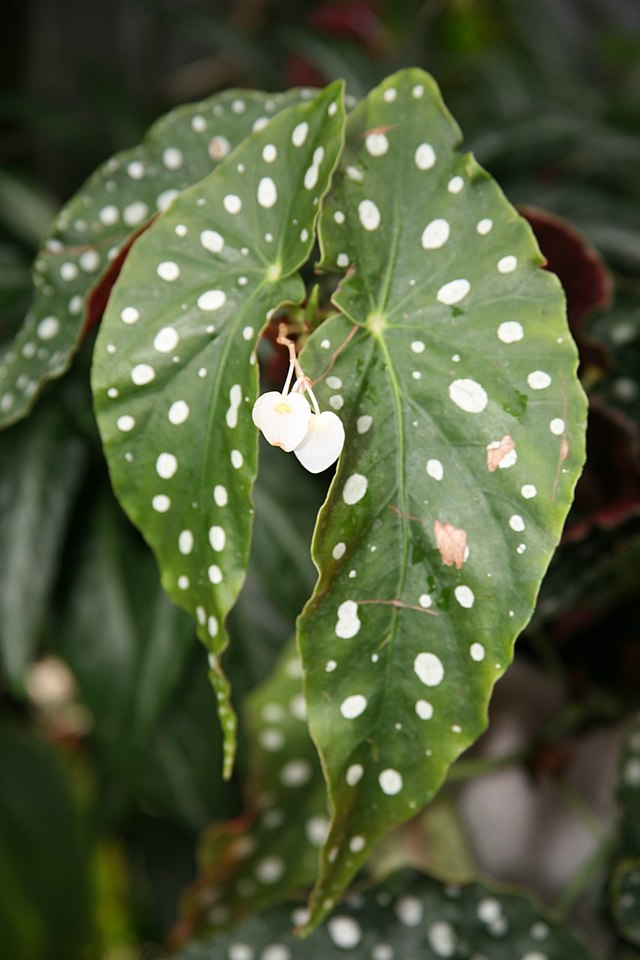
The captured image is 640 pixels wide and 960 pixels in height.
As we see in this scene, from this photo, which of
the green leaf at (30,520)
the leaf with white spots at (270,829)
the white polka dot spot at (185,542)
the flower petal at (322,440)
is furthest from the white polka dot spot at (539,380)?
the green leaf at (30,520)

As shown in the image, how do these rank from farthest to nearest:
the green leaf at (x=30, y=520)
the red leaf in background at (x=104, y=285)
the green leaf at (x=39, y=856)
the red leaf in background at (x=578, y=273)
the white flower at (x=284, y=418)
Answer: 1. the green leaf at (x=39, y=856)
2. the green leaf at (x=30, y=520)
3. the red leaf in background at (x=578, y=273)
4. the red leaf in background at (x=104, y=285)
5. the white flower at (x=284, y=418)

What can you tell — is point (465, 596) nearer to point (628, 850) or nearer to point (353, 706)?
point (353, 706)

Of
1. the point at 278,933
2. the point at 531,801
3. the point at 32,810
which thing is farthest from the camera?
the point at 32,810

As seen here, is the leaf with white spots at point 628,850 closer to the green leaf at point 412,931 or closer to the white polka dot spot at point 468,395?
the green leaf at point 412,931

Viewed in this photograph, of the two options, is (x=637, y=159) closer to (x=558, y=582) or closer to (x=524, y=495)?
(x=558, y=582)

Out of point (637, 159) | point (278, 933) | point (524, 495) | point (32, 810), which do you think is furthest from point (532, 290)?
point (32, 810)

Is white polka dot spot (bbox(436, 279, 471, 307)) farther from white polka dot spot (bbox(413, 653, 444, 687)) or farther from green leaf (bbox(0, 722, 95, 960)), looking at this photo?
green leaf (bbox(0, 722, 95, 960))

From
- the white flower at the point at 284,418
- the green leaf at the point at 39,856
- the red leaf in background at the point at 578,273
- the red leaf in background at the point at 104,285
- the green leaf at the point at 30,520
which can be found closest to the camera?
the white flower at the point at 284,418
